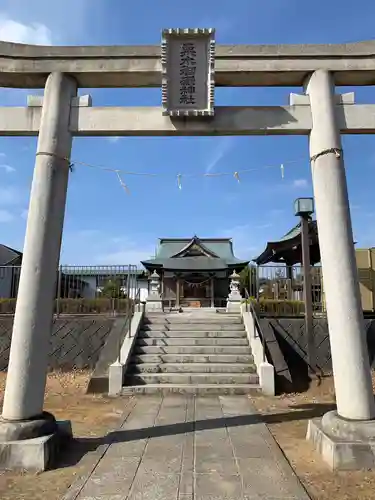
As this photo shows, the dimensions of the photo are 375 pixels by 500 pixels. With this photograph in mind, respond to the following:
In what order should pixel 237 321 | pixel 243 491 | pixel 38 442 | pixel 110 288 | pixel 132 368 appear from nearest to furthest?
pixel 243 491, pixel 38 442, pixel 132 368, pixel 237 321, pixel 110 288

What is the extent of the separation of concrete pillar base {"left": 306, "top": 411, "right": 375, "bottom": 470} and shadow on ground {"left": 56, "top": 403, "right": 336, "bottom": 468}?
156 cm

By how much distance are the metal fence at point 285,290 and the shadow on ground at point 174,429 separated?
5.24 meters

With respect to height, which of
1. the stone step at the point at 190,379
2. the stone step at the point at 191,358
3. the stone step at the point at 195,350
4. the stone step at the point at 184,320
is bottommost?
the stone step at the point at 190,379

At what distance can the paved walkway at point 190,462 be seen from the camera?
3.58m

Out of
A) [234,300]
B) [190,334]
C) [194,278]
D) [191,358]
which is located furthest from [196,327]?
[194,278]

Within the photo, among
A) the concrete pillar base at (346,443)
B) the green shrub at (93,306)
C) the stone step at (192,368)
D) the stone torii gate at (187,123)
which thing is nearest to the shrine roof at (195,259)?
the green shrub at (93,306)

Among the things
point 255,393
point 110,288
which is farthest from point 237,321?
point 110,288

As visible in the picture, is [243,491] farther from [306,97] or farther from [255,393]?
[306,97]

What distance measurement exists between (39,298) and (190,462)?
8.75ft

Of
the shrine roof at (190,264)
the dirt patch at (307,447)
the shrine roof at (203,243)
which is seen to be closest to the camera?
the dirt patch at (307,447)

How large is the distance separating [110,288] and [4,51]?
34.0ft

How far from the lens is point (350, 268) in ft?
15.9

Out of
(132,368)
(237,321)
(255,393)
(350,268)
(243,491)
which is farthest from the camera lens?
(237,321)

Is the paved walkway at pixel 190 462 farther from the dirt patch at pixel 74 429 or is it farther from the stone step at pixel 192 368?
the stone step at pixel 192 368
